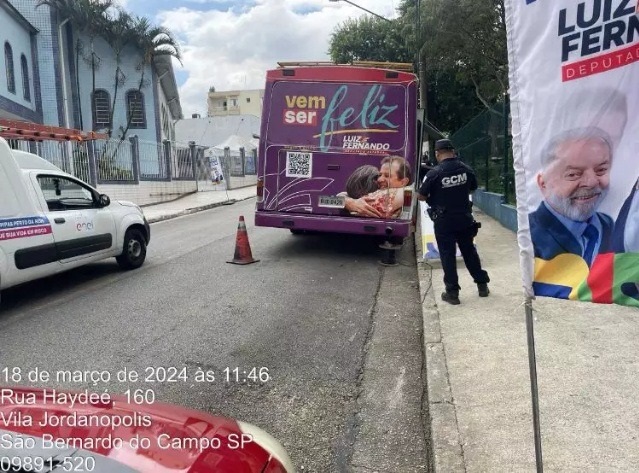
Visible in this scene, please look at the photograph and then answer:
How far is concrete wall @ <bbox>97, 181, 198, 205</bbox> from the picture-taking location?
1948cm

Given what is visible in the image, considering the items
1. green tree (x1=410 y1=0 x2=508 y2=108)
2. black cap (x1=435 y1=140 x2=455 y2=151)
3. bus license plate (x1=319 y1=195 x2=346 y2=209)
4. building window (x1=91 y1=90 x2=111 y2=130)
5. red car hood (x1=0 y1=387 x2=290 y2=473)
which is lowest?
red car hood (x1=0 y1=387 x2=290 y2=473)

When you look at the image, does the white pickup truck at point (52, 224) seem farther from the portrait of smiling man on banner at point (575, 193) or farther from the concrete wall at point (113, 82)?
the concrete wall at point (113, 82)

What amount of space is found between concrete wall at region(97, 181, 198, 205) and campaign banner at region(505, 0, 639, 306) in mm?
18151

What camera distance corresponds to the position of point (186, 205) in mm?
21453

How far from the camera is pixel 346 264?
349 inches

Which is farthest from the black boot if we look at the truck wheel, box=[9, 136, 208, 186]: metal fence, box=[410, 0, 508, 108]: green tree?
box=[410, 0, 508, 108]: green tree

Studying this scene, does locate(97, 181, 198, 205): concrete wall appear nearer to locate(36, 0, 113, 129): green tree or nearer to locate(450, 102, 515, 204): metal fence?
locate(36, 0, 113, 129): green tree

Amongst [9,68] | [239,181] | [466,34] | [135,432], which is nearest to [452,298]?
[135,432]

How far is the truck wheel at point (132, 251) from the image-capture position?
27.2ft

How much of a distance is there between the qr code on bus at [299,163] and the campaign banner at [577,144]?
6.38 meters

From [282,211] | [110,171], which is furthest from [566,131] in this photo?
[110,171]

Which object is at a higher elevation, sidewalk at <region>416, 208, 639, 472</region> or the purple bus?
the purple bus

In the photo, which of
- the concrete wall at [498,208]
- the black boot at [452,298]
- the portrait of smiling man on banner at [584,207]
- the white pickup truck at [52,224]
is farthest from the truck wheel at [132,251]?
the portrait of smiling man on banner at [584,207]

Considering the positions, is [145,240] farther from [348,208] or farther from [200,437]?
[200,437]
